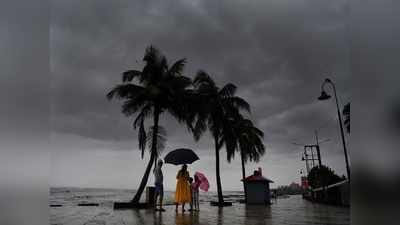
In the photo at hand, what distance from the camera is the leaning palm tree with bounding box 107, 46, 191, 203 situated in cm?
2092

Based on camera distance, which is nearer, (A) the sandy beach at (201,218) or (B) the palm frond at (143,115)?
(A) the sandy beach at (201,218)

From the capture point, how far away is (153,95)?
67.5 feet

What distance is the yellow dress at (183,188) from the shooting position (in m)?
13.0

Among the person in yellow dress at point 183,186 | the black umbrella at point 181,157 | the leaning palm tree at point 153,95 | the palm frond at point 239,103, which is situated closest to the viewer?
the person in yellow dress at point 183,186

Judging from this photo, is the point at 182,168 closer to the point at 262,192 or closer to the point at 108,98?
the point at 108,98

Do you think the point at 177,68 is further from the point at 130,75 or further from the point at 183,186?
the point at 183,186

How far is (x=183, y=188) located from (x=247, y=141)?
2281cm

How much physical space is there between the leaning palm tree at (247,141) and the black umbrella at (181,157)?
14281mm

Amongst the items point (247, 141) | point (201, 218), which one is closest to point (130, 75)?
point (201, 218)

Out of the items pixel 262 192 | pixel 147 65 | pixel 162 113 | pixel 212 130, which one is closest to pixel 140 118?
pixel 162 113

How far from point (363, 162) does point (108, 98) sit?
66.1 feet

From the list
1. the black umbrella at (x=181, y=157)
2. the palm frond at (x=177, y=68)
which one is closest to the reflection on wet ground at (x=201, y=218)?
the black umbrella at (x=181, y=157)

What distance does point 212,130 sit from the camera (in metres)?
27.9

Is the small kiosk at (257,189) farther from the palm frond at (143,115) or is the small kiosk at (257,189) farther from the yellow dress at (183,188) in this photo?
the yellow dress at (183,188)
